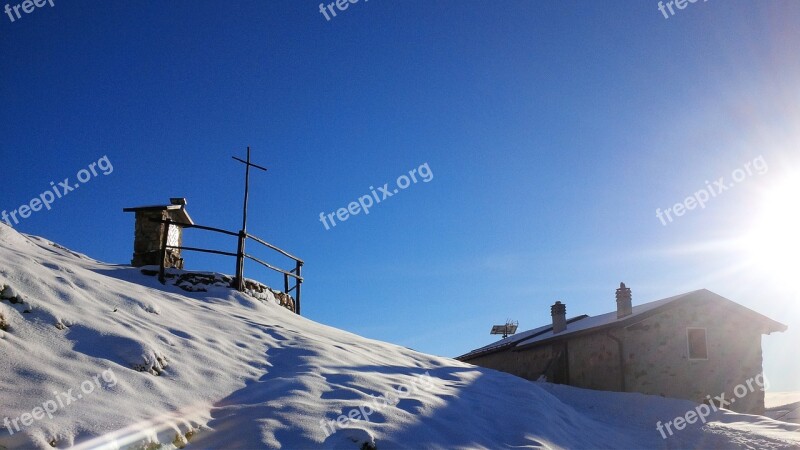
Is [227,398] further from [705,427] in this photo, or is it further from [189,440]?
[705,427]

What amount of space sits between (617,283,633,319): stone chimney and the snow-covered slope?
728cm

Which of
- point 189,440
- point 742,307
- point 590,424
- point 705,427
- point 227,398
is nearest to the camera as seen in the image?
point 189,440

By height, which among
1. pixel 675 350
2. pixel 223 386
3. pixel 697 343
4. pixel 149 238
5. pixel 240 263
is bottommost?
pixel 223 386

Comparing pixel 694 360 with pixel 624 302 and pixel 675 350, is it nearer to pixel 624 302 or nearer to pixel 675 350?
pixel 675 350

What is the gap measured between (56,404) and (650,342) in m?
17.3

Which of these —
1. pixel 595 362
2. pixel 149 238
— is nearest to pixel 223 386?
pixel 149 238

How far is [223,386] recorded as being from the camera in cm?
764

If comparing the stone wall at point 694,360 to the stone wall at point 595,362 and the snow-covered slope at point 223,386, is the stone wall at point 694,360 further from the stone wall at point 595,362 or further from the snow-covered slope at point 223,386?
the snow-covered slope at point 223,386

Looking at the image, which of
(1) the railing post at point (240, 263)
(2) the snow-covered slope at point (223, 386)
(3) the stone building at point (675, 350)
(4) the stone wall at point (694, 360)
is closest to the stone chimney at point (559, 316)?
(3) the stone building at point (675, 350)

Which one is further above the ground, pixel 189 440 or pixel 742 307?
pixel 742 307

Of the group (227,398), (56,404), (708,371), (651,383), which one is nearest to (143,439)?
(56,404)

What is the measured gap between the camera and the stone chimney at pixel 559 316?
22.4 m

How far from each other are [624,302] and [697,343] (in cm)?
250

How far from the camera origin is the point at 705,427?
1267 cm
